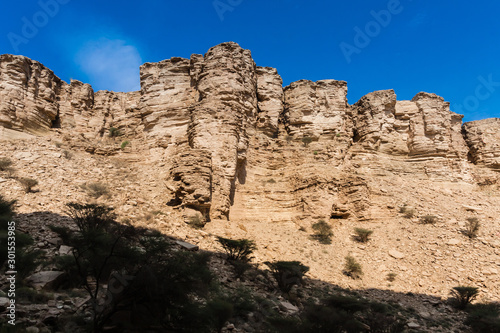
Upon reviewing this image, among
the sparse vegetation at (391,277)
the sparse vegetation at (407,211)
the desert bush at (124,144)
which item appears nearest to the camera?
the sparse vegetation at (391,277)

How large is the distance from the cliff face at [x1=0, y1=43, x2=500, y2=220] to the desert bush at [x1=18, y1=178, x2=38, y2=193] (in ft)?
19.9

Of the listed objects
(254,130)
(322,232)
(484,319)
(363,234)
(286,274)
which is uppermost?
(254,130)

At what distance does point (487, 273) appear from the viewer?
12.9 m

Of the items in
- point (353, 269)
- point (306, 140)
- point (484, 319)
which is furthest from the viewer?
point (306, 140)

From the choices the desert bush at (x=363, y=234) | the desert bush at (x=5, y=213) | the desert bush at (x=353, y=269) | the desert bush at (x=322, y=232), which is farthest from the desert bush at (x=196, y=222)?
the desert bush at (x=363, y=234)

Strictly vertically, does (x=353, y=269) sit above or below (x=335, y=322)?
above

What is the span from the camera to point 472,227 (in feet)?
51.9

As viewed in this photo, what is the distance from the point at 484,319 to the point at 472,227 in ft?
26.5

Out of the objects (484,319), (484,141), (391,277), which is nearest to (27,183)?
(391,277)

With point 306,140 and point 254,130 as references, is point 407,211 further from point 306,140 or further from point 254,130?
point 254,130

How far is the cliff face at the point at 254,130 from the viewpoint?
61.6 feet

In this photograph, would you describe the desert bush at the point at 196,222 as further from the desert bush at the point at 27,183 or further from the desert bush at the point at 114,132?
the desert bush at the point at 114,132

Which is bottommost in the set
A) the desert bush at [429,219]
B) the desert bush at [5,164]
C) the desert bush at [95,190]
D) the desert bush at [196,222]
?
the desert bush at [429,219]

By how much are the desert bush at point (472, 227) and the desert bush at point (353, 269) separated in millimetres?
6623
